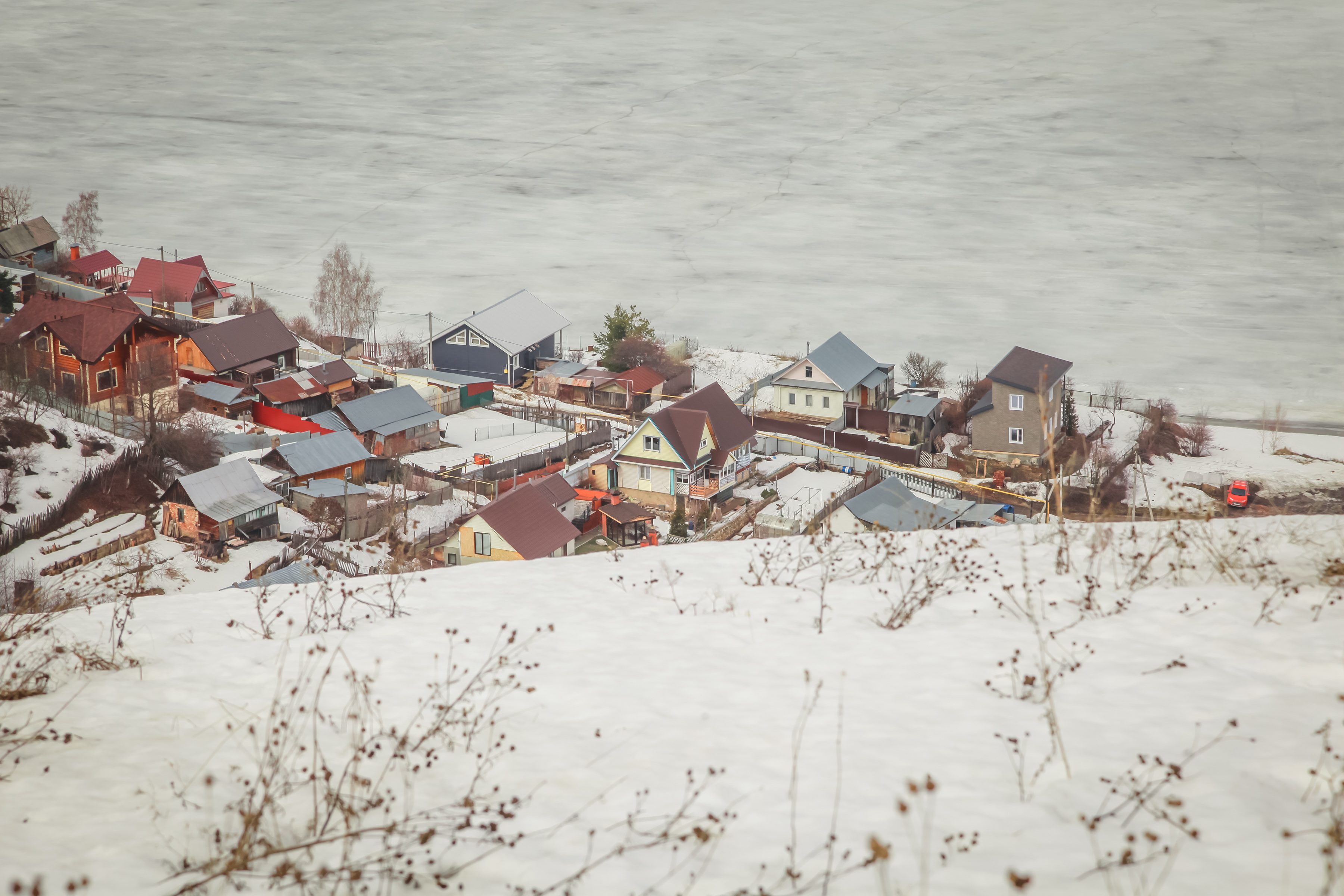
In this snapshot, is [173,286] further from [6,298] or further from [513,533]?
[513,533]

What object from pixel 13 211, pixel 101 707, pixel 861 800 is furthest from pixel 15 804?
pixel 13 211

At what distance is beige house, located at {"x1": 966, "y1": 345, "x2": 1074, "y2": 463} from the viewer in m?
23.6

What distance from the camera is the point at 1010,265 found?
121 ft

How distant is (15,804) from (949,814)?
112 inches

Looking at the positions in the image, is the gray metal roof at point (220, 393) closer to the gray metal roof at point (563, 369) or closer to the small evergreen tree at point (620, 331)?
the gray metal roof at point (563, 369)

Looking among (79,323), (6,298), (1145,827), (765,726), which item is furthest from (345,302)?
(1145,827)

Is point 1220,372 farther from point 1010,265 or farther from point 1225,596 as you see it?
point 1225,596

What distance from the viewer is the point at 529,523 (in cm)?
1673

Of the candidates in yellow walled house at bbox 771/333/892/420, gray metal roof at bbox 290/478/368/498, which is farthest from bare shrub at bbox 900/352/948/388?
gray metal roof at bbox 290/478/368/498

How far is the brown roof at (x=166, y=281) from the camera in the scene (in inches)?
1254

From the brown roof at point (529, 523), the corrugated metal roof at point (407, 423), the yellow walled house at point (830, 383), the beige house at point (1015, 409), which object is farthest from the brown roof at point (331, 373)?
the beige house at point (1015, 409)

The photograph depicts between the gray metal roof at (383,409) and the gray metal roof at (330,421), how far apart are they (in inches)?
8.2

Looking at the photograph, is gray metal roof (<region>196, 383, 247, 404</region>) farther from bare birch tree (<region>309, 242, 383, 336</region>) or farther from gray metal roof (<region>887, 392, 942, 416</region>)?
gray metal roof (<region>887, 392, 942, 416</region>)

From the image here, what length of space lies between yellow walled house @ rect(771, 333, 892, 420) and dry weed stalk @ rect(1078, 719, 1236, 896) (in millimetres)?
23448
